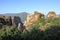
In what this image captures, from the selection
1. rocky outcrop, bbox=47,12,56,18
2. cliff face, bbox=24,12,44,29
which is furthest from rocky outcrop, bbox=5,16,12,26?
rocky outcrop, bbox=47,12,56,18

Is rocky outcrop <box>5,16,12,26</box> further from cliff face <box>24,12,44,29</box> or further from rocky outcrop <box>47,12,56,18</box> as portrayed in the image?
rocky outcrop <box>47,12,56,18</box>

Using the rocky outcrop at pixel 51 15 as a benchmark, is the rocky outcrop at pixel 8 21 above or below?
below

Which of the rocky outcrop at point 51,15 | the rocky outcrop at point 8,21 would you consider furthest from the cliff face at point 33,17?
the rocky outcrop at point 8,21

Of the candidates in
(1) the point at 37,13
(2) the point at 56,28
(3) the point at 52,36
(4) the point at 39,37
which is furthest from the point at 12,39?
(1) the point at 37,13

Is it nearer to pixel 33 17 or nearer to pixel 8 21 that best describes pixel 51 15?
pixel 33 17

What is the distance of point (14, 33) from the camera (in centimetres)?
1933

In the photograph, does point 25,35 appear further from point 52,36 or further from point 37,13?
point 37,13

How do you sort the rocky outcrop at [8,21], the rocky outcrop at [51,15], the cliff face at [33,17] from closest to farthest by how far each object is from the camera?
the rocky outcrop at [51,15]
the cliff face at [33,17]
the rocky outcrop at [8,21]

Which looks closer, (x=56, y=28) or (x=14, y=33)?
(x=14, y=33)

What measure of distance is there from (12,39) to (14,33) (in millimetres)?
1017

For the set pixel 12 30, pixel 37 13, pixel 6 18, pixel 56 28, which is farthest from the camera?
pixel 6 18

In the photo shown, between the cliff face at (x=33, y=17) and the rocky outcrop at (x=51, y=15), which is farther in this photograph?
the cliff face at (x=33, y=17)

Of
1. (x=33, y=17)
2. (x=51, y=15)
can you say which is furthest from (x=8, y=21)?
(x=51, y=15)

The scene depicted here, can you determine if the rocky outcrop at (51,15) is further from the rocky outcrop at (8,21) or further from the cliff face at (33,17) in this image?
the rocky outcrop at (8,21)
